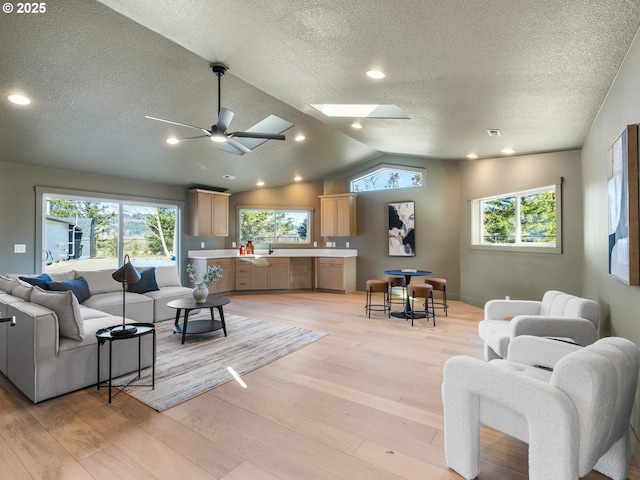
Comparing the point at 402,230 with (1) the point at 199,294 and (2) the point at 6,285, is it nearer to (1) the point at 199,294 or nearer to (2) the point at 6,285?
(1) the point at 199,294

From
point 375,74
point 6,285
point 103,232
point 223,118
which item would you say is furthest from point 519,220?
point 103,232

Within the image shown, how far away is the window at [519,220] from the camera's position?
4812 mm

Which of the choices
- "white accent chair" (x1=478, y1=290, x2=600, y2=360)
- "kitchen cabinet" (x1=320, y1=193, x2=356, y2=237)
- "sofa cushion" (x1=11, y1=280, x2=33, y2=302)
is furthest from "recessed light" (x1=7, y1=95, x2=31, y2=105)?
"kitchen cabinet" (x1=320, y1=193, x2=356, y2=237)

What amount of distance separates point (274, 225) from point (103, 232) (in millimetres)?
3608

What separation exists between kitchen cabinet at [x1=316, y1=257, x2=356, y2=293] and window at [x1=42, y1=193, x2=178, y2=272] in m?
3.24

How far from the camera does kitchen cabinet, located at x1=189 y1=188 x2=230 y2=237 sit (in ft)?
22.6

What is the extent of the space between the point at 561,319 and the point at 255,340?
3121mm

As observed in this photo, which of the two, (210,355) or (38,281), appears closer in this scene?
(210,355)

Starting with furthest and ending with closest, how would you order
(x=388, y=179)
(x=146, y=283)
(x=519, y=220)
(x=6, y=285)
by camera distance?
(x=388, y=179)
(x=519, y=220)
(x=146, y=283)
(x=6, y=285)

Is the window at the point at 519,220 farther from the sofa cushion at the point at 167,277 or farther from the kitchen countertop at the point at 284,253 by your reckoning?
the sofa cushion at the point at 167,277

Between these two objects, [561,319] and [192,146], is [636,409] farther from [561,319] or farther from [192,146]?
[192,146]

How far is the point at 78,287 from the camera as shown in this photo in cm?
415

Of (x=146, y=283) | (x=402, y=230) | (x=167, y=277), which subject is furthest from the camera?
(x=402, y=230)

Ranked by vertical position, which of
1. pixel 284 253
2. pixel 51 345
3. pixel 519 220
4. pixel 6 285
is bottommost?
pixel 51 345
